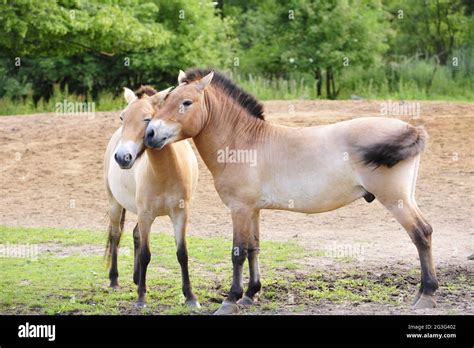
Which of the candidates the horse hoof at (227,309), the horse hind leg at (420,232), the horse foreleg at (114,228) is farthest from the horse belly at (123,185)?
the horse hind leg at (420,232)

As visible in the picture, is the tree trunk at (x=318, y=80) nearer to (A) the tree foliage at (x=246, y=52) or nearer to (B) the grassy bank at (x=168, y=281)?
(A) the tree foliage at (x=246, y=52)

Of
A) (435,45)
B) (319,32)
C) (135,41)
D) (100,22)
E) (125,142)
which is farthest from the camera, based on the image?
(435,45)

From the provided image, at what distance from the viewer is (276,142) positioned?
25.9 feet

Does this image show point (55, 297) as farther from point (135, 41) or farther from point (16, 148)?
point (135, 41)

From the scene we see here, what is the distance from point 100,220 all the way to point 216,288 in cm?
472

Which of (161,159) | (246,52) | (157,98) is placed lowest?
(161,159)

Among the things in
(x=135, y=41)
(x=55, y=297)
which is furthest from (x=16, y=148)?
(x=55, y=297)

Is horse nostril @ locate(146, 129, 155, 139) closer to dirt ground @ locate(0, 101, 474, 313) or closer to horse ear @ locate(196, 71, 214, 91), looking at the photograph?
horse ear @ locate(196, 71, 214, 91)

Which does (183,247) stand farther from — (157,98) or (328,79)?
(328,79)

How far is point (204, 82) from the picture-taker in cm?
767

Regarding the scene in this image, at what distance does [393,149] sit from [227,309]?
6.61ft

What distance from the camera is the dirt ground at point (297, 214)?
436 inches

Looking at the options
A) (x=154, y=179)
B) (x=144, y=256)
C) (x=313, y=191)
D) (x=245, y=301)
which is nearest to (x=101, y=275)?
(x=144, y=256)

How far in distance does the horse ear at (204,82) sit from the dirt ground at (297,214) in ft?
10.3
